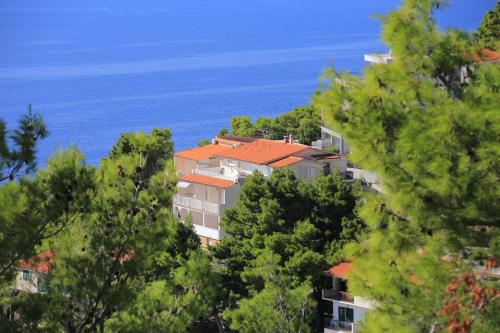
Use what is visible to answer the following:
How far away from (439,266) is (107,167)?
3.99 m

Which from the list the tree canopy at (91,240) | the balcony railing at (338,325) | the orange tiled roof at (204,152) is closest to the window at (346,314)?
the balcony railing at (338,325)

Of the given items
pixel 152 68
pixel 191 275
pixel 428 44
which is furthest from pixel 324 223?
pixel 152 68

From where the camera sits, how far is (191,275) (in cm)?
1212

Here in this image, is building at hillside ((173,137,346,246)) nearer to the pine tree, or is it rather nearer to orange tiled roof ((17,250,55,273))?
the pine tree

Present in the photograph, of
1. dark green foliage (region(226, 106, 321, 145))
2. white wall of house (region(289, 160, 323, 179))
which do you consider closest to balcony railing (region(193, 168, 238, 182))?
white wall of house (region(289, 160, 323, 179))

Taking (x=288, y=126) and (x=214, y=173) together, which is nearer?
(x=214, y=173)

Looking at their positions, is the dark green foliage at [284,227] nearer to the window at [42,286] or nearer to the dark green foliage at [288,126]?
the window at [42,286]

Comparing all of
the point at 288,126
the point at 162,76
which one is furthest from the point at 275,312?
the point at 162,76

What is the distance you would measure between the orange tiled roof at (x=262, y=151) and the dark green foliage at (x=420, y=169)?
99.9 feet

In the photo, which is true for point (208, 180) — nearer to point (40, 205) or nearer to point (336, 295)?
point (336, 295)

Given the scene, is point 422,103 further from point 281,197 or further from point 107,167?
point 281,197

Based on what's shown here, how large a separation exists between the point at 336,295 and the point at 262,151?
51.8 feet

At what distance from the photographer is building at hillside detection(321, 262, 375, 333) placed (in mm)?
26094

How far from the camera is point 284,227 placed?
1117 inches
